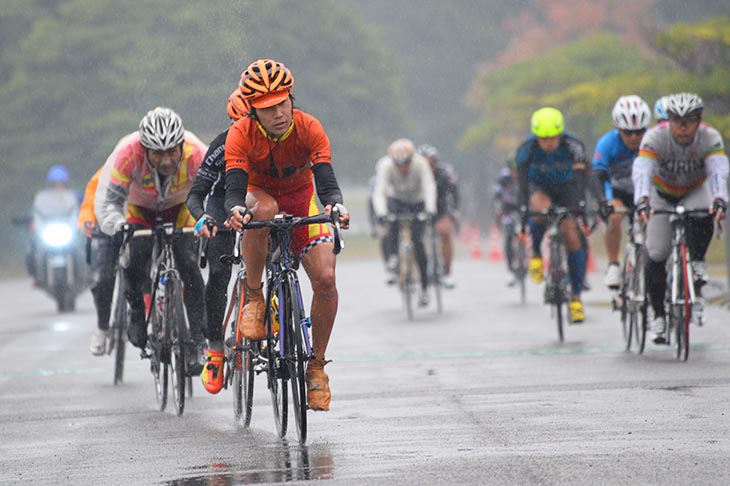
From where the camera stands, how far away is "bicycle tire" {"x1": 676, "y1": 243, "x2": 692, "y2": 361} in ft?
38.2

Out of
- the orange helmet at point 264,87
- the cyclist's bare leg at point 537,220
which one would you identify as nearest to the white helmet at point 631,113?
the cyclist's bare leg at point 537,220

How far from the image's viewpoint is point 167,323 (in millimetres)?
10445

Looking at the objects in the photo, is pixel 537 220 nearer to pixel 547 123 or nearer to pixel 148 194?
pixel 547 123

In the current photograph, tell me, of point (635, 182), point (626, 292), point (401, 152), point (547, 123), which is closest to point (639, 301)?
point (626, 292)

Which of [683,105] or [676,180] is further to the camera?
[676,180]

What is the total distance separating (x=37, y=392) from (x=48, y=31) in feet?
138

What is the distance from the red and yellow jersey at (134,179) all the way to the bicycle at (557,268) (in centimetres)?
432

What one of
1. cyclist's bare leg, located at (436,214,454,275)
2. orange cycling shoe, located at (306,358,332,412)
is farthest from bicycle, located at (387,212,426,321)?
orange cycling shoe, located at (306,358,332,412)

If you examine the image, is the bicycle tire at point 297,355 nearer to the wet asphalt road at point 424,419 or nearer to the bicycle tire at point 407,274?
the wet asphalt road at point 424,419

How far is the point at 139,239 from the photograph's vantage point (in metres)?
11.2

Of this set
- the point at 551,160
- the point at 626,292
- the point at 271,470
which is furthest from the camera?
the point at 551,160

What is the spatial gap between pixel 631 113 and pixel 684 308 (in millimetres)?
2688

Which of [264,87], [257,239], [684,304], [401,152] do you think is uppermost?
[401,152]

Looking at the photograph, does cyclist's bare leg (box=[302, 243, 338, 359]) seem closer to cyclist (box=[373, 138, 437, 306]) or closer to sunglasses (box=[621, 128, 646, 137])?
sunglasses (box=[621, 128, 646, 137])
